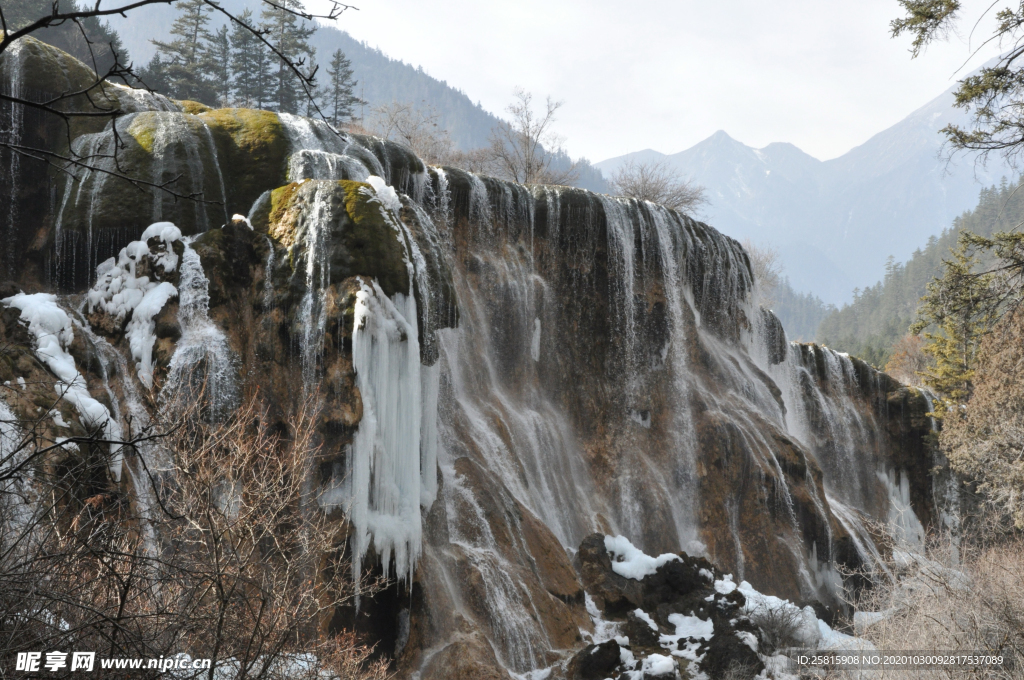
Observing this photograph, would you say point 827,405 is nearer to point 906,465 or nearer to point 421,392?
point 906,465

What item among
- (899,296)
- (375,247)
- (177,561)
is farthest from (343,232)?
(899,296)

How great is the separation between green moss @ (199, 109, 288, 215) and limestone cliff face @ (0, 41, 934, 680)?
49 millimetres

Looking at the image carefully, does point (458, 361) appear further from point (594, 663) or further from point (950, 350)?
point (950, 350)

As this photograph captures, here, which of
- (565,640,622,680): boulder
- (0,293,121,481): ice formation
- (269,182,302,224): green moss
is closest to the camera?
(0,293,121,481): ice formation

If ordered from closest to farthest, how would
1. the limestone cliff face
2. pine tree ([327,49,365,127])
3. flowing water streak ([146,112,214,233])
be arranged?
the limestone cliff face → flowing water streak ([146,112,214,233]) → pine tree ([327,49,365,127])

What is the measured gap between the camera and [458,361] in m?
17.3

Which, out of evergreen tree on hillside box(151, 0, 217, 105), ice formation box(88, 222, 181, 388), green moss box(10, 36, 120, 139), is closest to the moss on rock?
ice formation box(88, 222, 181, 388)

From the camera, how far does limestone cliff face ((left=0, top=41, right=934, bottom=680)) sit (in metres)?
11.3

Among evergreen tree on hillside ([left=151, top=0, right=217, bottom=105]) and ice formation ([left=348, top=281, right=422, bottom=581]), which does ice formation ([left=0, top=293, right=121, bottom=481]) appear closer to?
ice formation ([left=348, top=281, right=422, bottom=581])

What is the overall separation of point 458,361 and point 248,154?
20.8ft

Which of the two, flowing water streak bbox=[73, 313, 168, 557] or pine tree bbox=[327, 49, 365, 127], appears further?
pine tree bbox=[327, 49, 365, 127]

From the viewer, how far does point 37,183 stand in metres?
14.8

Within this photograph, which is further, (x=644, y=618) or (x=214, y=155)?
(x=214, y=155)

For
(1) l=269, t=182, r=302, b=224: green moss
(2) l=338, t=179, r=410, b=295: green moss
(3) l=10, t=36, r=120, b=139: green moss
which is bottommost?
(2) l=338, t=179, r=410, b=295: green moss
